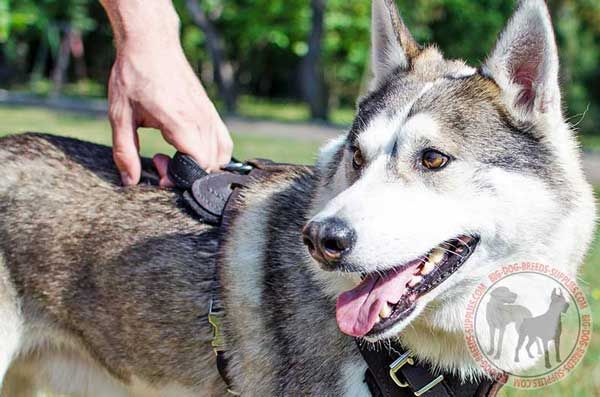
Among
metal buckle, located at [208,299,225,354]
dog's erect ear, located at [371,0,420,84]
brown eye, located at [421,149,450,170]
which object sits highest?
dog's erect ear, located at [371,0,420,84]

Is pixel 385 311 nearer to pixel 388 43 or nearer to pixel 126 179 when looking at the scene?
pixel 388 43

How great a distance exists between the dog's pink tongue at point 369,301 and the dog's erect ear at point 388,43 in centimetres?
95

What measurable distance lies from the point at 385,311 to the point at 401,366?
0.28 metres

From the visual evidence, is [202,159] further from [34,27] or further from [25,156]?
[34,27]

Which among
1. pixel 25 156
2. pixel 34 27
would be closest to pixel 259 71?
pixel 34 27

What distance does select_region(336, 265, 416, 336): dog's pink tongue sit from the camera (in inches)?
102

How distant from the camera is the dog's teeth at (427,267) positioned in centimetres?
264

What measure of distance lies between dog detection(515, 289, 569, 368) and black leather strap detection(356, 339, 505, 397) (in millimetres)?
195

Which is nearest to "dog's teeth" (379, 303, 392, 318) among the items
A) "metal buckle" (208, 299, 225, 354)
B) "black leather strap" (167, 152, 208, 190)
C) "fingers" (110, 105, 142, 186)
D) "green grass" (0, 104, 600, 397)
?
"metal buckle" (208, 299, 225, 354)

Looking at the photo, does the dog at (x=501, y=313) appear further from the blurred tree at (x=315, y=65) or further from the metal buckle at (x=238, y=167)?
the blurred tree at (x=315, y=65)

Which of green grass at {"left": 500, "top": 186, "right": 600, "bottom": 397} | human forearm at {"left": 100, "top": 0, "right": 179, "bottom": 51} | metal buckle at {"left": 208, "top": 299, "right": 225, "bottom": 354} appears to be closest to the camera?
metal buckle at {"left": 208, "top": 299, "right": 225, "bottom": 354}

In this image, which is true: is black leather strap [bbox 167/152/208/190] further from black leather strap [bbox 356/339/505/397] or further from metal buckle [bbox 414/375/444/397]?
metal buckle [bbox 414/375/444/397]

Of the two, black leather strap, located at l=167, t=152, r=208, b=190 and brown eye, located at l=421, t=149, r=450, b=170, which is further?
black leather strap, located at l=167, t=152, r=208, b=190
